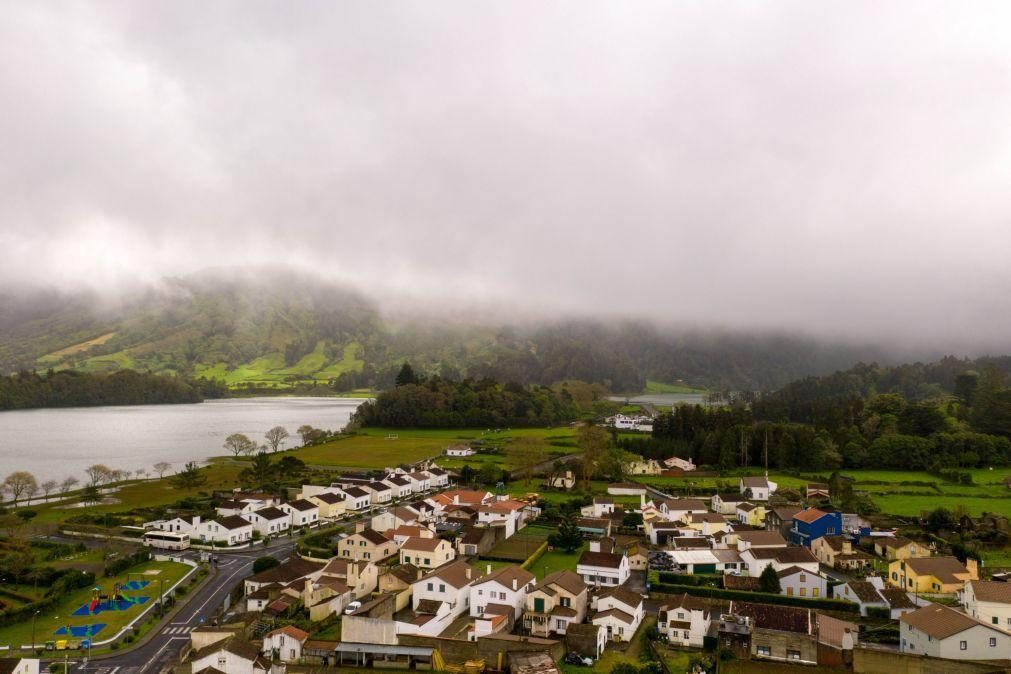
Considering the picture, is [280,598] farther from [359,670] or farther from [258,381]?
[258,381]

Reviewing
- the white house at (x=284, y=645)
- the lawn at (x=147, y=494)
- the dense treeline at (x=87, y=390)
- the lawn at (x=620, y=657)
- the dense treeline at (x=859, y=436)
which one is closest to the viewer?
the lawn at (x=620, y=657)

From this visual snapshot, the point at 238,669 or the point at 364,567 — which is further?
the point at 364,567

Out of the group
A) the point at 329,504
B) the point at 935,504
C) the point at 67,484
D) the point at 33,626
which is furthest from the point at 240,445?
the point at 935,504

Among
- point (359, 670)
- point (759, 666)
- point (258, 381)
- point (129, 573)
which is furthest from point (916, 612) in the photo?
point (258, 381)

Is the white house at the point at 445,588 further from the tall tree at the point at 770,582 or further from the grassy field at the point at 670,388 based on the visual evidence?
the grassy field at the point at 670,388

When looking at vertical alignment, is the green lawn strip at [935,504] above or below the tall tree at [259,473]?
below

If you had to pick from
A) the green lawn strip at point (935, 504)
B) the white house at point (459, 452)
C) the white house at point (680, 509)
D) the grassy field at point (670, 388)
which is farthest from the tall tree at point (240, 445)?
the grassy field at point (670, 388)
